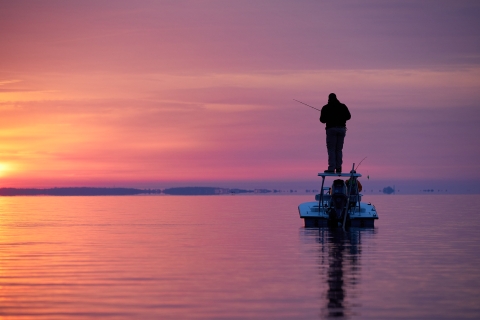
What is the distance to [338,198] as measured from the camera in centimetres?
3600

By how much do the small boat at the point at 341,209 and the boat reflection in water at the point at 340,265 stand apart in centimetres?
61

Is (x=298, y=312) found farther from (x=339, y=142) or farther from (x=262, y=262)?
(x=339, y=142)

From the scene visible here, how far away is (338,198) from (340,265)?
1493 cm

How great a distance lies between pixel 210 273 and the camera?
1948 cm

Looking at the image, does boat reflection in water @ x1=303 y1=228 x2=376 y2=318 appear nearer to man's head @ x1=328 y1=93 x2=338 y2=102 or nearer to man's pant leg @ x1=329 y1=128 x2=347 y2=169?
man's pant leg @ x1=329 y1=128 x2=347 y2=169

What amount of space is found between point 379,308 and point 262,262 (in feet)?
25.5

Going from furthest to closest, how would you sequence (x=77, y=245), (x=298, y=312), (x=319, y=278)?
(x=77, y=245) → (x=319, y=278) → (x=298, y=312)

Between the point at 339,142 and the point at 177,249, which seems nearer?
the point at 177,249

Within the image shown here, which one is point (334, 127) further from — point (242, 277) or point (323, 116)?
point (242, 277)

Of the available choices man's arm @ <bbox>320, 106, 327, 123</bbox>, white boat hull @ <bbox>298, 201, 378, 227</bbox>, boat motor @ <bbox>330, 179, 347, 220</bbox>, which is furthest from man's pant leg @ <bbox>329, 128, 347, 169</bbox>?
white boat hull @ <bbox>298, 201, 378, 227</bbox>

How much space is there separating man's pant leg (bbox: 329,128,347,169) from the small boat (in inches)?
22.3

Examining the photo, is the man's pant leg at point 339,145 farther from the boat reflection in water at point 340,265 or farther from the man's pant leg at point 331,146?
the boat reflection in water at point 340,265

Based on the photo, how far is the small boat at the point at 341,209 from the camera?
Answer: 36000 millimetres

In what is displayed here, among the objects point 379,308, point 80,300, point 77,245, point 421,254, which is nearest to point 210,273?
point 80,300
